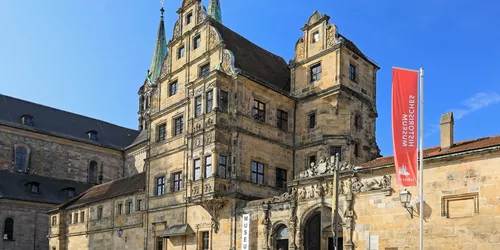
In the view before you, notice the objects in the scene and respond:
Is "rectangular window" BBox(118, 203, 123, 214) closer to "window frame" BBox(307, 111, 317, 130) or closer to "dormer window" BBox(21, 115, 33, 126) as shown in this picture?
"window frame" BBox(307, 111, 317, 130)

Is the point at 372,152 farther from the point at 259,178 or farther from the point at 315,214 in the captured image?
the point at 315,214

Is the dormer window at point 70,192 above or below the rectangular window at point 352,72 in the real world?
below

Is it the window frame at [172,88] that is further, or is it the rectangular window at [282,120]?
the window frame at [172,88]

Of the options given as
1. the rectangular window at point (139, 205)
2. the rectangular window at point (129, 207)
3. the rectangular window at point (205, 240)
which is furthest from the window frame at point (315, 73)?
the rectangular window at point (129, 207)

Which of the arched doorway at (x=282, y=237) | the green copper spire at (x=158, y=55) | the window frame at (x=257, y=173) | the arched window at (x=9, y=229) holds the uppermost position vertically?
the green copper spire at (x=158, y=55)

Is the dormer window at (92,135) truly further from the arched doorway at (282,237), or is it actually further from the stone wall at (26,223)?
the arched doorway at (282,237)

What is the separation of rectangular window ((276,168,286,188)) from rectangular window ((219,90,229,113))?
18.2ft

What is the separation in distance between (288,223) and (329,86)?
1024 centimetres

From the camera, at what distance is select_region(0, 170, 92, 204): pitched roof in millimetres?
54188

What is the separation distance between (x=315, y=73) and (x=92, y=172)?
126ft

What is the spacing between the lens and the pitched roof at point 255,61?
116ft

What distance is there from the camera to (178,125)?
36.6m

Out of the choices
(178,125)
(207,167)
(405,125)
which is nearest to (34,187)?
(178,125)

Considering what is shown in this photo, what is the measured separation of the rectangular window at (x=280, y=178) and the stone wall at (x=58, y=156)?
34.8 m
